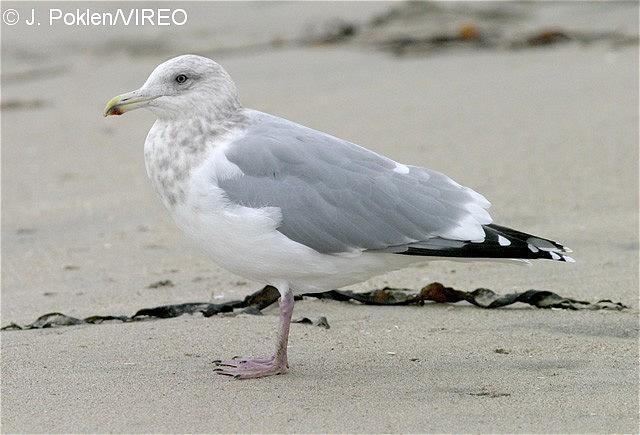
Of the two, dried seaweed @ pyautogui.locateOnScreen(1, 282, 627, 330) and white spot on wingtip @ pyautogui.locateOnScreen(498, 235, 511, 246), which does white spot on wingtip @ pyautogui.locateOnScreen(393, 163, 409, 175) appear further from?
dried seaweed @ pyautogui.locateOnScreen(1, 282, 627, 330)

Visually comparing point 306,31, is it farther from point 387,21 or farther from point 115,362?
point 115,362

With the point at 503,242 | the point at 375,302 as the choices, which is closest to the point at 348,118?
the point at 375,302

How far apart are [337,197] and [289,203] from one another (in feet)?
0.67

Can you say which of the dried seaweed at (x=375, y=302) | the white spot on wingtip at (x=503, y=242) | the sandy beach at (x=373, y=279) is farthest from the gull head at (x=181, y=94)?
the white spot on wingtip at (x=503, y=242)

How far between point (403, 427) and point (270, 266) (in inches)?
35.2

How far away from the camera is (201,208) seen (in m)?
4.32

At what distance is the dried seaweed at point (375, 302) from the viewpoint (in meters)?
5.12

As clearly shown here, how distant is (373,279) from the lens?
5836mm

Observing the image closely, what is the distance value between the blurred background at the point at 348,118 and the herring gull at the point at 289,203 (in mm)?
1179

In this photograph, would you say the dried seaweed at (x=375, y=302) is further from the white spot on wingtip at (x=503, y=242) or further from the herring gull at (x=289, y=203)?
→ the white spot on wingtip at (x=503, y=242)

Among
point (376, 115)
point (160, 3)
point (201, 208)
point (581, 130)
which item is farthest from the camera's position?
→ point (160, 3)

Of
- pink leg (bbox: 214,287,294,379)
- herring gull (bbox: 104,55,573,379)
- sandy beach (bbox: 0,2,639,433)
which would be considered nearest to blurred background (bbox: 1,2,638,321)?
sandy beach (bbox: 0,2,639,433)

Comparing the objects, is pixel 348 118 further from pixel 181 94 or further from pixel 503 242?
pixel 503 242

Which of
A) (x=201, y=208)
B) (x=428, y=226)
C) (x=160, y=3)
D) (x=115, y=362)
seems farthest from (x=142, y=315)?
(x=160, y=3)
